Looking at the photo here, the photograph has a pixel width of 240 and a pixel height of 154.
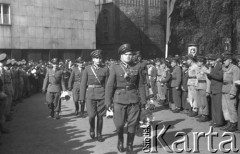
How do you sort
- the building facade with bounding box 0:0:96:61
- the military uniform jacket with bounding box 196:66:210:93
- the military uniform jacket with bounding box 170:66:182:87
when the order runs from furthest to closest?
1. the building facade with bounding box 0:0:96:61
2. the military uniform jacket with bounding box 170:66:182:87
3. the military uniform jacket with bounding box 196:66:210:93

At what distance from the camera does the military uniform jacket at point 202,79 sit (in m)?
10.1


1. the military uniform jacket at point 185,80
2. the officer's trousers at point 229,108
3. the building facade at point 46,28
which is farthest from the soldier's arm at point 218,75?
the building facade at point 46,28

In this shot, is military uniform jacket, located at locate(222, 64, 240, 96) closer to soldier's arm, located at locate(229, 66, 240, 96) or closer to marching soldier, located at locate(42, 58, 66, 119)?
soldier's arm, located at locate(229, 66, 240, 96)

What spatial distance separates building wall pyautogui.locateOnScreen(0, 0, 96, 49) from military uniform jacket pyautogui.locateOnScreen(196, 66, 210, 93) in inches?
736

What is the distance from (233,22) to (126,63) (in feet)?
34.3

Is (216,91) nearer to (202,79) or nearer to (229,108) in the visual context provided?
(229,108)

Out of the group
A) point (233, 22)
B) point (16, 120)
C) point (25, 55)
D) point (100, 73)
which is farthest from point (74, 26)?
point (100, 73)

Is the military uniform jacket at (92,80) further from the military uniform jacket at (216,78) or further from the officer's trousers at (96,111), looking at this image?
the military uniform jacket at (216,78)

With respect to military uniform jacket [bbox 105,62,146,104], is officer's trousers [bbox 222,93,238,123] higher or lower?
lower

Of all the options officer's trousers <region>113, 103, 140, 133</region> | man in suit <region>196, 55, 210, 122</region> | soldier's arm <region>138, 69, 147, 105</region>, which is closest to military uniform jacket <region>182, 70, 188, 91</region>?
man in suit <region>196, 55, 210, 122</region>

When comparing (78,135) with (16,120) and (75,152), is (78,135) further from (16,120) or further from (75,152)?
(16,120)

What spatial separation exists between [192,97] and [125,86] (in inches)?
197

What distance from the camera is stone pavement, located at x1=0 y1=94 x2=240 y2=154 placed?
7.29 meters

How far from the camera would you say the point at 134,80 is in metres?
6.83
